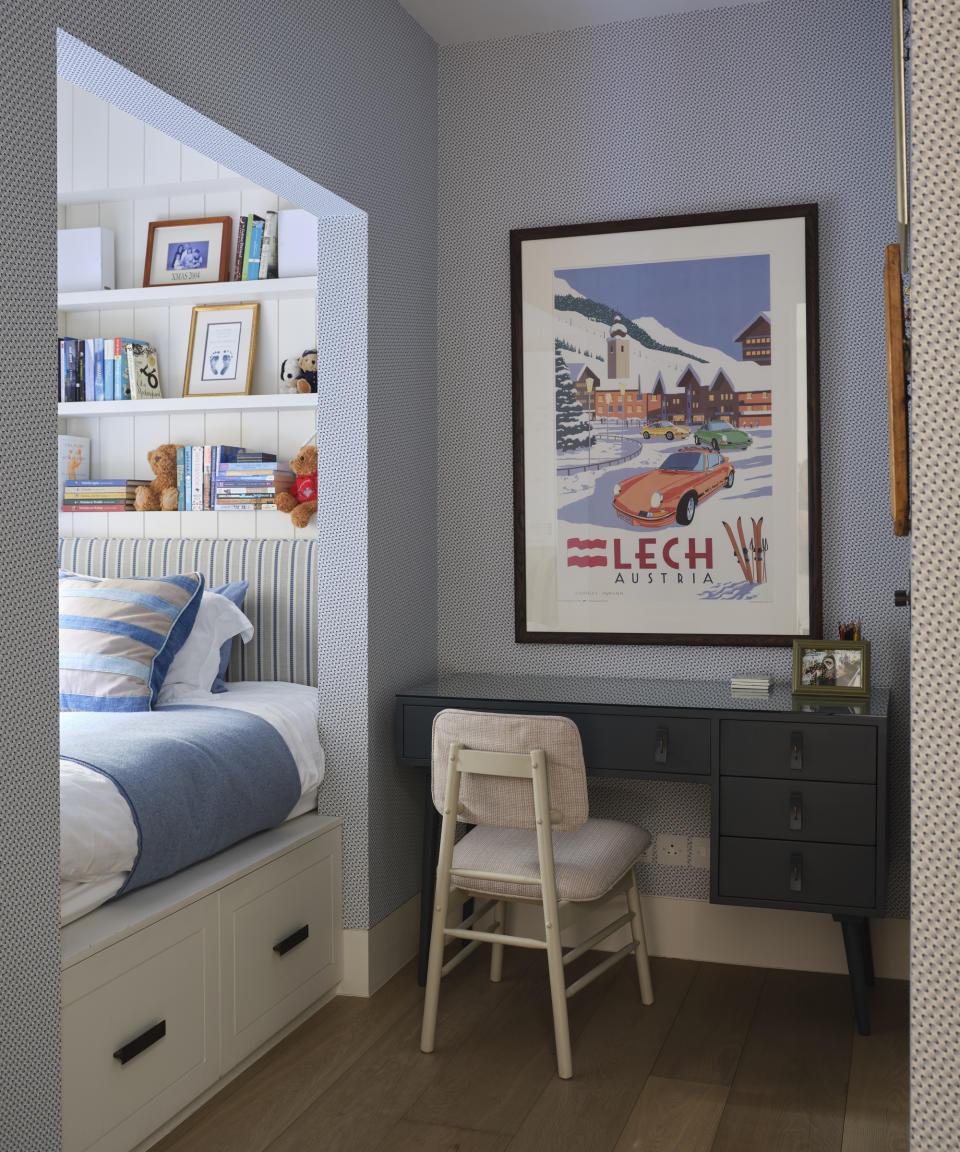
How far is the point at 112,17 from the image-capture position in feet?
6.39

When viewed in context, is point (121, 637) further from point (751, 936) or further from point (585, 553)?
point (751, 936)

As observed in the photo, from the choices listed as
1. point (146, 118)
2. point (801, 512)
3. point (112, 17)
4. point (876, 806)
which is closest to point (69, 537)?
point (146, 118)

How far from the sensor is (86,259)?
3.72 meters

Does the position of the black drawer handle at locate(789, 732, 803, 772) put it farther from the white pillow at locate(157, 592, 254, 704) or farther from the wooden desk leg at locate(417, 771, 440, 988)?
the white pillow at locate(157, 592, 254, 704)

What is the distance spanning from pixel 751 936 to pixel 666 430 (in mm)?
1447

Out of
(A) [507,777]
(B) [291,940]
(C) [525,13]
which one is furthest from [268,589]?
(C) [525,13]

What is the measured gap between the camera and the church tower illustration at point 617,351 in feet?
10.5

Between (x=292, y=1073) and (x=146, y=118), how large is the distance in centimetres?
206

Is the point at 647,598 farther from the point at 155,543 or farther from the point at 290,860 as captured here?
the point at 155,543

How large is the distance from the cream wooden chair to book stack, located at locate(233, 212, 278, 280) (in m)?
1.73

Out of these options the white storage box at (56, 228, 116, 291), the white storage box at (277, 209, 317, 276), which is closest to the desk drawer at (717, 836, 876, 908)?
the white storage box at (277, 209, 317, 276)

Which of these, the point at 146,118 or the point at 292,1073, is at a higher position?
the point at 146,118

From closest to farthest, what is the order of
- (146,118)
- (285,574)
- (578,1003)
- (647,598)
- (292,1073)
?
1. (146,118)
2. (292,1073)
3. (578,1003)
4. (647,598)
5. (285,574)

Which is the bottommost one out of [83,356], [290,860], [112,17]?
[290,860]
